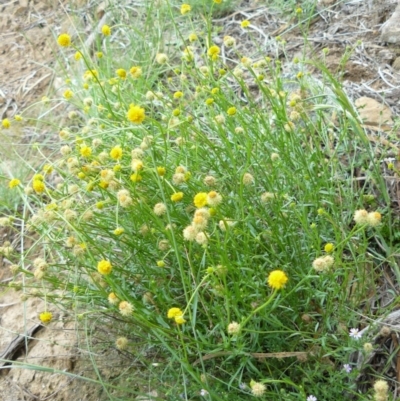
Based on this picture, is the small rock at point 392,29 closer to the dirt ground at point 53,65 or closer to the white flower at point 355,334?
the dirt ground at point 53,65

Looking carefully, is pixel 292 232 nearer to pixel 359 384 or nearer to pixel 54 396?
pixel 359 384

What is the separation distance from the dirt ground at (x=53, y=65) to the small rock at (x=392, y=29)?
0.09 ft

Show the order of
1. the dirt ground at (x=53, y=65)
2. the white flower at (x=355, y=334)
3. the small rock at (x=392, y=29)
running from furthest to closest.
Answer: the small rock at (x=392, y=29), the dirt ground at (x=53, y=65), the white flower at (x=355, y=334)

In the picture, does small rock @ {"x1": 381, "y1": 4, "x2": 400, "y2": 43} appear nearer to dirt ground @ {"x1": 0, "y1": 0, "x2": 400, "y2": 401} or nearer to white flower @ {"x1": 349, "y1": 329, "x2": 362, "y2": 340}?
dirt ground @ {"x1": 0, "y1": 0, "x2": 400, "y2": 401}

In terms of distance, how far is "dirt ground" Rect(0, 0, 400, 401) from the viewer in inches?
106

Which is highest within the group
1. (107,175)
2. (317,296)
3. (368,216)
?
(107,175)

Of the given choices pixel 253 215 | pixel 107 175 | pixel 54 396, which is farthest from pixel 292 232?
pixel 54 396

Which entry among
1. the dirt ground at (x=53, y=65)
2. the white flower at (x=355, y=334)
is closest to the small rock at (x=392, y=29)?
the dirt ground at (x=53, y=65)

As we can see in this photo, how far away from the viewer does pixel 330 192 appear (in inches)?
90.5

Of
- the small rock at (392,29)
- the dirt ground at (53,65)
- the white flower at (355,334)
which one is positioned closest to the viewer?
the white flower at (355,334)

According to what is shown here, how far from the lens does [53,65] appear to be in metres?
4.63

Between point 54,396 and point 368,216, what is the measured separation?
62.5 inches

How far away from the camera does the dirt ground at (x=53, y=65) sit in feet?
8.81

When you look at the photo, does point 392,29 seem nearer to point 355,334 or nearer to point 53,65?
point 355,334
